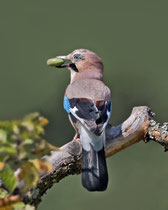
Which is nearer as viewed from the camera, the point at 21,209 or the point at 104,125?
the point at 21,209

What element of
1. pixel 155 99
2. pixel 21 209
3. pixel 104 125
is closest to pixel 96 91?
pixel 104 125

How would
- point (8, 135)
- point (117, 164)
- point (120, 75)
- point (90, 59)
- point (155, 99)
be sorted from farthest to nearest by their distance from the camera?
point (120, 75) → point (155, 99) → point (117, 164) → point (90, 59) → point (8, 135)

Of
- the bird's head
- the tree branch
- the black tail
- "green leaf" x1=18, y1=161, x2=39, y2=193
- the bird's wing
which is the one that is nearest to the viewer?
"green leaf" x1=18, y1=161, x2=39, y2=193

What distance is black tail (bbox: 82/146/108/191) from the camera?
388 cm

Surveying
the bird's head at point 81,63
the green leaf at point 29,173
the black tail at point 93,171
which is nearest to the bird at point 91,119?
the black tail at point 93,171

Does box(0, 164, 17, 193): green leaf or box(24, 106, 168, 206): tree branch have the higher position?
box(0, 164, 17, 193): green leaf

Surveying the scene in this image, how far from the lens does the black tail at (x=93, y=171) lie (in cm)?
388

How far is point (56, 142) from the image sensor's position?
7.04 metres

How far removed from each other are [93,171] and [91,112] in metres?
0.50

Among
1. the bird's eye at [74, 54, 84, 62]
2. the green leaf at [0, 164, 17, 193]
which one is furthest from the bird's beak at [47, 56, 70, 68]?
the green leaf at [0, 164, 17, 193]

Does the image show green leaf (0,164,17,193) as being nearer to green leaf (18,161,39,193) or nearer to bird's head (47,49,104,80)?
green leaf (18,161,39,193)

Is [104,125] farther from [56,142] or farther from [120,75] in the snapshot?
[120,75]

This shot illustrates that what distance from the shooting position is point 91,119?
4.12 m

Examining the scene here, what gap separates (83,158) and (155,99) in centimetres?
388
